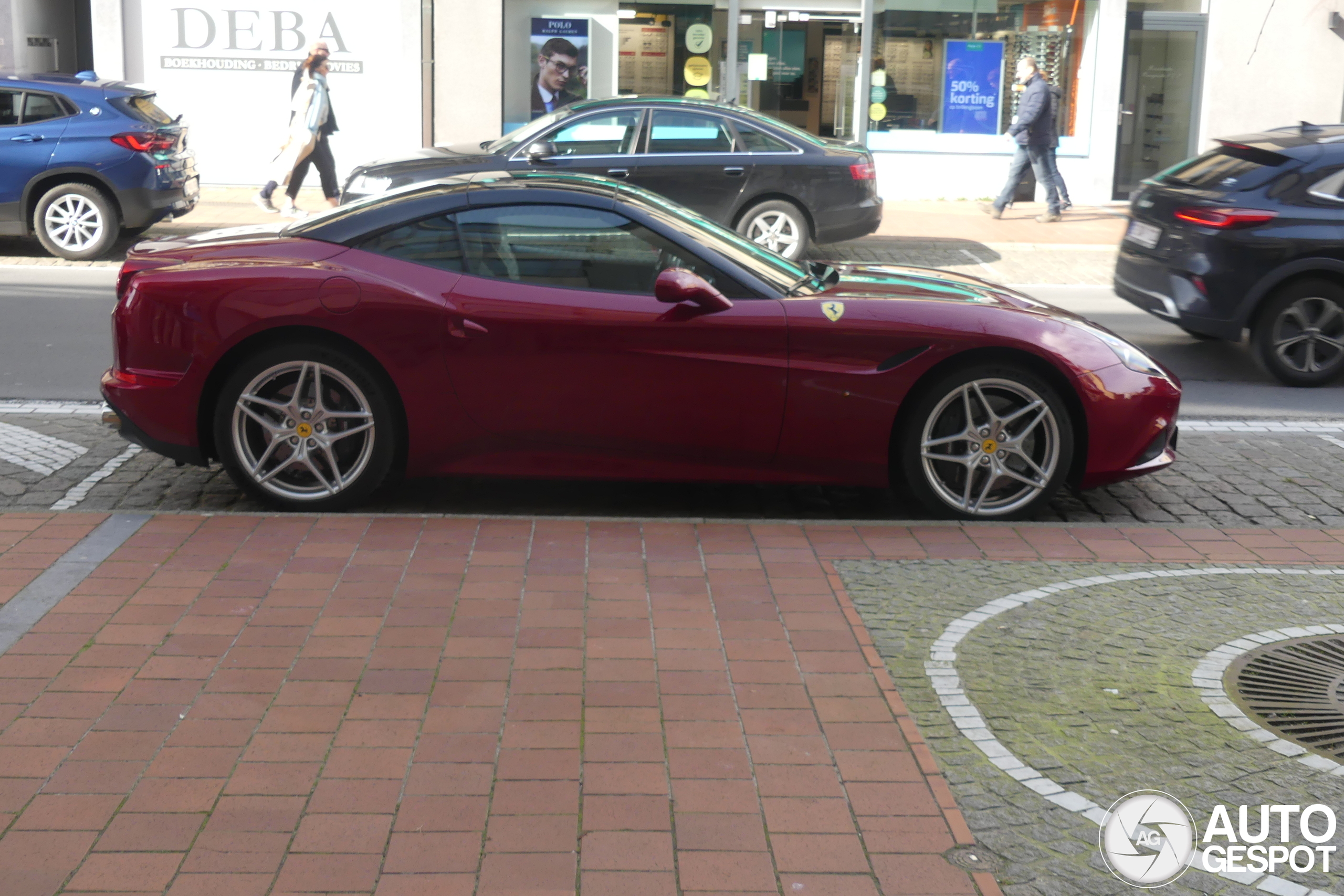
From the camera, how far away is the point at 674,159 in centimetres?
1277

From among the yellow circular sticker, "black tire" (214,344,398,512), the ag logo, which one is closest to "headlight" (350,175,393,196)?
"black tire" (214,344,398,512)

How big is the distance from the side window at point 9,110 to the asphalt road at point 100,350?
1354mm

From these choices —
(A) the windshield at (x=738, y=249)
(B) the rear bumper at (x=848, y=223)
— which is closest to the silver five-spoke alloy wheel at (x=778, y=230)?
(B) the rear bumper at (x=848, y=223)

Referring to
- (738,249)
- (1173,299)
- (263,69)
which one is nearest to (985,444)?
(738,249)

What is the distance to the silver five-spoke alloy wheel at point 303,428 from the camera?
5711 mm

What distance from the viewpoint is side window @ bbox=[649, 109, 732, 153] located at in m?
12.8

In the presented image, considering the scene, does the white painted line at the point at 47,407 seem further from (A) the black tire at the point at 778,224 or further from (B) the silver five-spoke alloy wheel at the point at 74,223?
(A) the black tire at the point at 778,224

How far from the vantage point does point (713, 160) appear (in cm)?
1283

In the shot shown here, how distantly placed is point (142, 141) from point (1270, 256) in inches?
385

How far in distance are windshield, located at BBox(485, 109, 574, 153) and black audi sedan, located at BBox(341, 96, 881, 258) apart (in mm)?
12

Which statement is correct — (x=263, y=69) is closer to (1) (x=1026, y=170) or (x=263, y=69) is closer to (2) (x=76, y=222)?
(2) (x=76, y=222)

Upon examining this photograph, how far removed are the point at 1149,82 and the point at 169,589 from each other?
18.0 m

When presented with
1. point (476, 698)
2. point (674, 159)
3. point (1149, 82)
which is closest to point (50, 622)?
point (476, 698)

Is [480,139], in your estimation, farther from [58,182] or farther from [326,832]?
[326,832]
